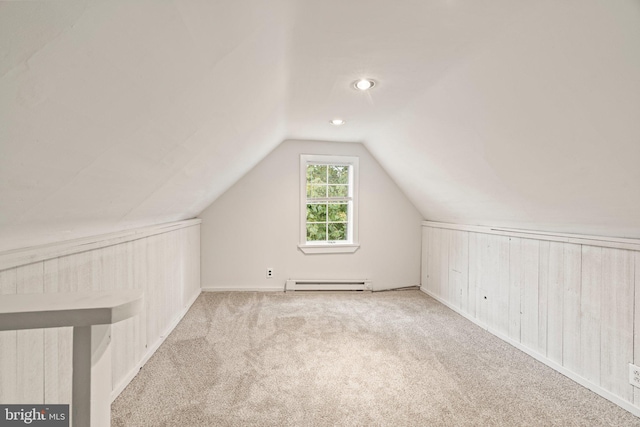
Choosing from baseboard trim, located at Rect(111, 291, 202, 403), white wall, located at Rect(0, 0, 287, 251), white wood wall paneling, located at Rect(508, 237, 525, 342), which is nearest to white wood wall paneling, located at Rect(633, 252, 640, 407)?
white wood wall paneling, located at Rect(508, 237, 525, 342)

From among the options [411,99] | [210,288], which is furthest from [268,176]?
[411,99]

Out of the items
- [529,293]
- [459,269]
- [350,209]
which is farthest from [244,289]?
[529,293]

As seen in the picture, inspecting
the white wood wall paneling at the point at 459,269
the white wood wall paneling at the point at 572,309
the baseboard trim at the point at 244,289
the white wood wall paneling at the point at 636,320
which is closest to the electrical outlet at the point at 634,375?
the white wood wall paneling at the point at 636,320

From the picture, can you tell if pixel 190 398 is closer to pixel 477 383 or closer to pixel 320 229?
pixel 477 383

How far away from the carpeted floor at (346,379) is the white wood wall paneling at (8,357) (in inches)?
26.7

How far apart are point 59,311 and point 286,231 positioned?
3.79 m

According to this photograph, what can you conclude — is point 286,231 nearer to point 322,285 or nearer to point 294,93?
point 322,285

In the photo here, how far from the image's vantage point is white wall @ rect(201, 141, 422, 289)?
4148 mm

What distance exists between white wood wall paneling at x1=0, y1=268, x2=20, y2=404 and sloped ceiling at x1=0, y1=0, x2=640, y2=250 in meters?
0.13

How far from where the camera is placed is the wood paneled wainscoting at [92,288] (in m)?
1.18

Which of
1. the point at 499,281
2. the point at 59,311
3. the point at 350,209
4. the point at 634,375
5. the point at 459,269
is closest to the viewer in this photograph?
the point at 59,311

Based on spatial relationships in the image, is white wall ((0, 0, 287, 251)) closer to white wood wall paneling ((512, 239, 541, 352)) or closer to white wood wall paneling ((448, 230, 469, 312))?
white wood wall paneling ((512, 239, 541, 352))

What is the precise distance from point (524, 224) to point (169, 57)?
2.81 meters

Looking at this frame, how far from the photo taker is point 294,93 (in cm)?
243
